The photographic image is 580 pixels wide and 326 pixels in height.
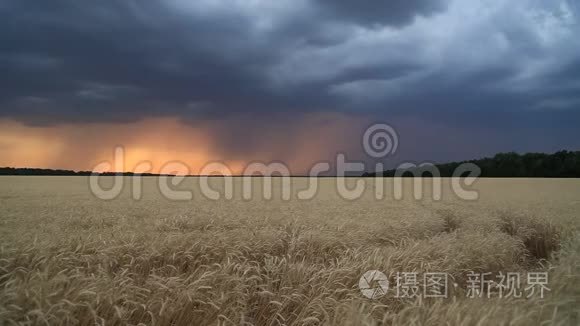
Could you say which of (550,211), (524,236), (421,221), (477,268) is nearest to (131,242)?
(477,268)

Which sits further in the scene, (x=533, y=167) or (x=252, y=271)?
(x=533, y=167)

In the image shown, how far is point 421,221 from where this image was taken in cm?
1106

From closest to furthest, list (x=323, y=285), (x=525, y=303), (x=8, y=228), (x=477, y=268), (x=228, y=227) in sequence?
(x=525, y=303), (x=323, y=285), (x=477, y=268), (x=8, y=228), (x=228, y=227)

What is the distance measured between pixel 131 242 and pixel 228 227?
3241 millimetres

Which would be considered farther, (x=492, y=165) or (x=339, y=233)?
(x=492, y=165)

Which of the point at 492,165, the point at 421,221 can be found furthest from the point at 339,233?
the point at 492,165

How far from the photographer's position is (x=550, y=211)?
14438 millimetres

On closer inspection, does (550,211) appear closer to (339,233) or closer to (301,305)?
(339,233)

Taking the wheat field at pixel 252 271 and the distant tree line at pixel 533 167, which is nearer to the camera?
the wheat field at pixel 252 271

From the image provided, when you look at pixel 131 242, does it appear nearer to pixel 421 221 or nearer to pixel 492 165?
pixel 421 221

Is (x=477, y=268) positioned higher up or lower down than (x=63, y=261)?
lower down

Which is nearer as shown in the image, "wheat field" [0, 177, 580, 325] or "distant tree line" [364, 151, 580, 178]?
"wheat field" [0, 177, 580, 325]

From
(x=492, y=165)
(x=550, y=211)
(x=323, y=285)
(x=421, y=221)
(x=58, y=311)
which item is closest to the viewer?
(x=58, y=311)

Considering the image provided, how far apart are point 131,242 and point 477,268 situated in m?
6.41
